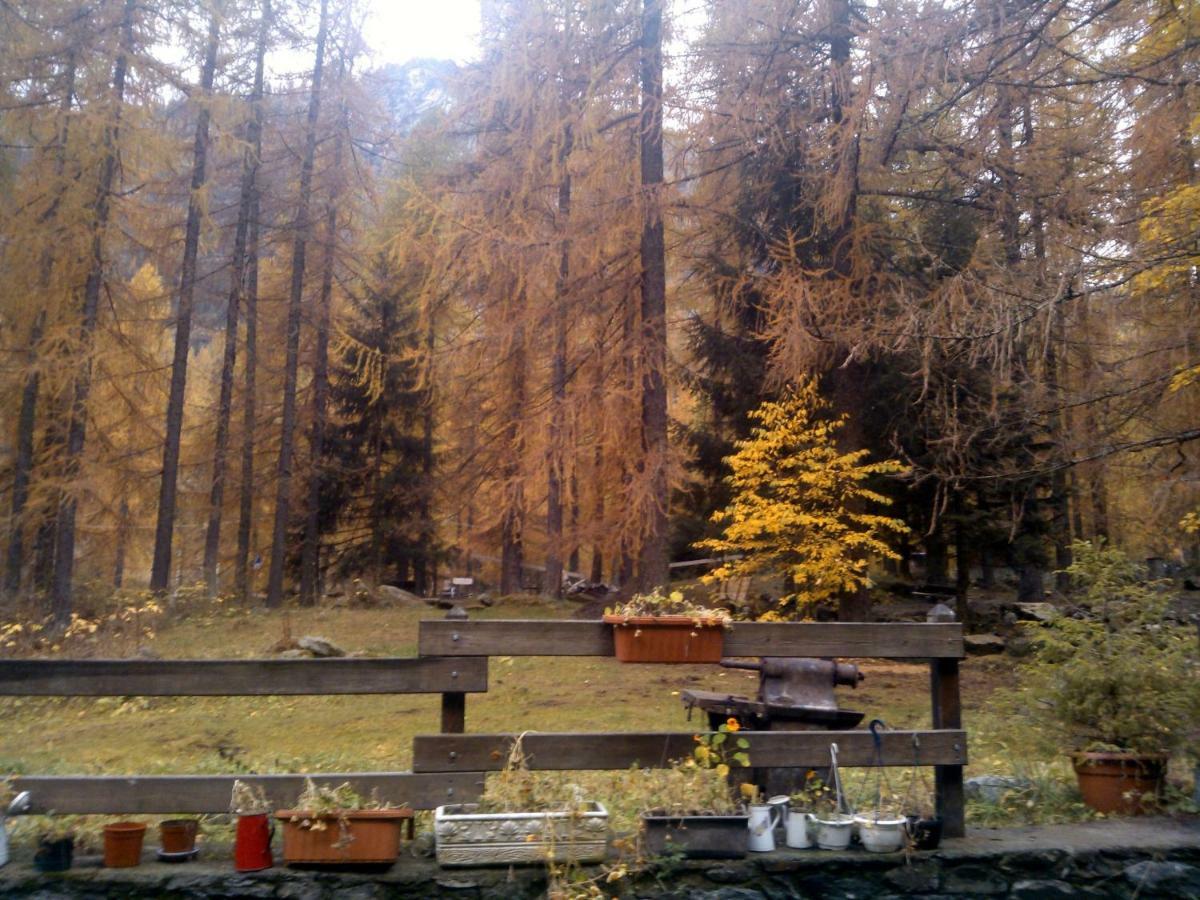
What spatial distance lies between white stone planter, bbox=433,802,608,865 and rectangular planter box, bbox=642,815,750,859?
8.3 inches

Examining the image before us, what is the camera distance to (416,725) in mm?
9914

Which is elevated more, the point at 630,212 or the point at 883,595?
the point at 630,212

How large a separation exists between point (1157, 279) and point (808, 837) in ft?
21.3

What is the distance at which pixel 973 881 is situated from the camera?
4.34 metres

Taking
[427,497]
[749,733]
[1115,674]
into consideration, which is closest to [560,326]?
[427,497]

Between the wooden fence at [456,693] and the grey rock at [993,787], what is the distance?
1053mm

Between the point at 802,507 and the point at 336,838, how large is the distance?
407 inches

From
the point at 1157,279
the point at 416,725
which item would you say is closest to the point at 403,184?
the point at 416,725

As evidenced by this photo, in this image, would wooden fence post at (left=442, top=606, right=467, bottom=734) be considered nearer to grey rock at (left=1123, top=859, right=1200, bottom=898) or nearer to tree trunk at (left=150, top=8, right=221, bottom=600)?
grey rock at (left=1123, top=859, right=1200, bottom=898)

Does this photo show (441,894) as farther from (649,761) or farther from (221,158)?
(221,158)

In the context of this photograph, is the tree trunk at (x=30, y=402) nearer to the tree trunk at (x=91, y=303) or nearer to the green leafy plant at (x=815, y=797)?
the tree trunk at (x=91, y=303)

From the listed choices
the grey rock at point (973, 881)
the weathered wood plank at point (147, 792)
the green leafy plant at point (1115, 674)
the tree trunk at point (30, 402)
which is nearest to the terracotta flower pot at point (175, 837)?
the weathered wood plank at point (147, 792)

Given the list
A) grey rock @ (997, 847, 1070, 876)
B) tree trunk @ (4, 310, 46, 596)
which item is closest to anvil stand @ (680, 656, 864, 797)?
grey rock @ (997, 847, 1070, 876)

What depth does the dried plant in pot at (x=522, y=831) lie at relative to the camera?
4.04 metres
